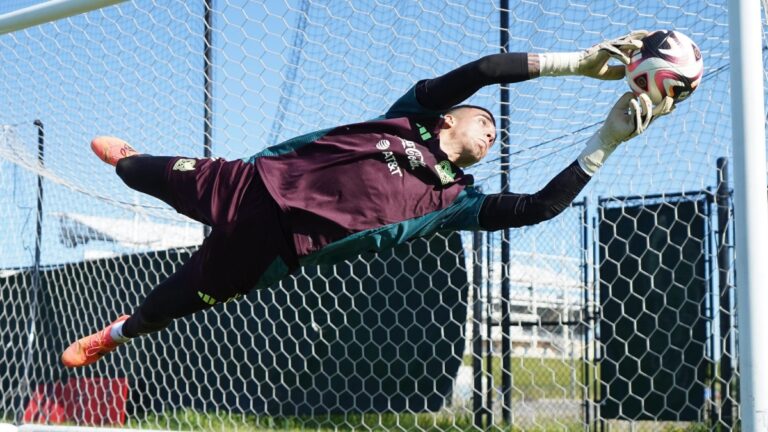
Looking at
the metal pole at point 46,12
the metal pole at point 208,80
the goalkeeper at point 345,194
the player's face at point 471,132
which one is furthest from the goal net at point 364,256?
the goalkeeper at point 345,194

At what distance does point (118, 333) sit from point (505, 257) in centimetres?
269

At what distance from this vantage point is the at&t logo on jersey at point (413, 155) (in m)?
2.58

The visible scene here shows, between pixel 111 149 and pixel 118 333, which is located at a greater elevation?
pixel 111 149

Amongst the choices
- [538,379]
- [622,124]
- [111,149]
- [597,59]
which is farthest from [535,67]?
[538,379]

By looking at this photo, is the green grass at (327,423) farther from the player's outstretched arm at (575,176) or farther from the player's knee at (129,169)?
the player's outstretched arm at (575,176)

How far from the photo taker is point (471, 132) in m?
2.66

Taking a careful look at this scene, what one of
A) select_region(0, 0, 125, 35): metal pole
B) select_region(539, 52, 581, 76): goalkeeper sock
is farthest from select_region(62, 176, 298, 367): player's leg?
select_region(0, 0, 125, 35): metal pole

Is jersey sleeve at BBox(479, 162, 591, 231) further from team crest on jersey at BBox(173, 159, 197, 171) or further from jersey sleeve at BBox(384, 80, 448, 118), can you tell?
team crest on jersey at BBox(173, 159, 197, 171)

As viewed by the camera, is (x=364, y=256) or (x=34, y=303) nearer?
(x=364, y=256)

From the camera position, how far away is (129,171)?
2.79 m

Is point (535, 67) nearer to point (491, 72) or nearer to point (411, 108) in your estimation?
point (491, 72)

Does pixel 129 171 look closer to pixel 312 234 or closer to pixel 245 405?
pixel 312 234

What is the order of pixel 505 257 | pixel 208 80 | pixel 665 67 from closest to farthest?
pixel 665 67 → pixel 208 80 → pixel 505 257

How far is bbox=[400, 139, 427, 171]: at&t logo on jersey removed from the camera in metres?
2.58
